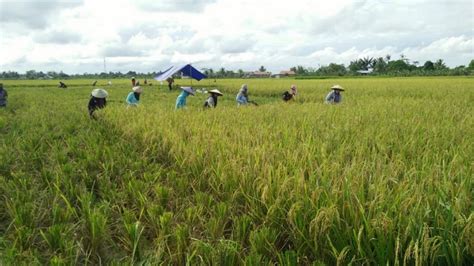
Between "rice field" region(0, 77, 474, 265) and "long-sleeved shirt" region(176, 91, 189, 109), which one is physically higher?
"long-sleeved shirt" region(176, 91, 189, 109)

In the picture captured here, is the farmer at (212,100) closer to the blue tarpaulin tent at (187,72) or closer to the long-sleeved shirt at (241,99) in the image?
the long-sleeved shirt at (241,99)

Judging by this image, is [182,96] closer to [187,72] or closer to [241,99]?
[241,99]

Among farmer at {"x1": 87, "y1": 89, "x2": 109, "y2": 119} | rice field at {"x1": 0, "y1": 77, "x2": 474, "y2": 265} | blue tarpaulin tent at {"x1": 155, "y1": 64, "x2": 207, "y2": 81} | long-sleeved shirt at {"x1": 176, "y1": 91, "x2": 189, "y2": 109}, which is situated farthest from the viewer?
blue tarpaulin tent at {"x1": 155, "y1": 64, "x2": 207, "y2": 81}

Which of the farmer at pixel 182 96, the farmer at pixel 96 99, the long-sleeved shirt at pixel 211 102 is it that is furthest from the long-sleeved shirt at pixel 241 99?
the farmer at pixel 96 99

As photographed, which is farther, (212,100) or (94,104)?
A: (212,100)

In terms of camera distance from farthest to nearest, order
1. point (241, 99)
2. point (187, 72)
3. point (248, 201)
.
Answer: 1. point (187, 72)
2. point (241, 99)
3. point (248, 201)

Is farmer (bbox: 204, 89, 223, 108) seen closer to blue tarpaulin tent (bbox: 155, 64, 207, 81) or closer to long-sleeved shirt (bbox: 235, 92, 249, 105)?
long-sleeved shirt (bbox: 235, 92, 249, 105)

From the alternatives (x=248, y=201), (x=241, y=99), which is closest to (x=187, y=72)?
(x=241, y=99)

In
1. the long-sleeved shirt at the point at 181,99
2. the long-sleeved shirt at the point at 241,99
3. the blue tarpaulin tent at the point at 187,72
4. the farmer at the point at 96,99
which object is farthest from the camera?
the blue tarpaulin tent at the point at 187,72

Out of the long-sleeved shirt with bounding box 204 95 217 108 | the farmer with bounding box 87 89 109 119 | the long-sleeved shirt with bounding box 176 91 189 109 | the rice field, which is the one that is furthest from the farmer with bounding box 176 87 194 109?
the rice field

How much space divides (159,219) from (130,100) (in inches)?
253

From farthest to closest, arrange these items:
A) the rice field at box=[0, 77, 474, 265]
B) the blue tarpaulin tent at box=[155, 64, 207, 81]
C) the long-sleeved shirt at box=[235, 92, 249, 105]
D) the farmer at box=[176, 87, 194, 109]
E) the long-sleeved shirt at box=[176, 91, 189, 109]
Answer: the blue tarpaulin tent at box=[155, 64, 207, 81] → the long-sleeved shirt at box=[235, 92, 249, 105] → the long-sleeved shirt at box=[176, 91, 189, 109] → the farmer at box=[176, 87, 194, 109] → the rice field at box=[0, 77, 474, 265]

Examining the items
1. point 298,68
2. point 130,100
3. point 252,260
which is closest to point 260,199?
point 252,260

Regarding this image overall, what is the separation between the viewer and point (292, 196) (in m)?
2.12
